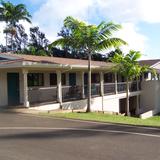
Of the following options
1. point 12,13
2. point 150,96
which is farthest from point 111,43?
point 12,13

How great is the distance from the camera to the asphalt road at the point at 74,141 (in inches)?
342

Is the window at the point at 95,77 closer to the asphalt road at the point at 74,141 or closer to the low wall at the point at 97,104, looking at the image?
the low wall at the point at 97,104

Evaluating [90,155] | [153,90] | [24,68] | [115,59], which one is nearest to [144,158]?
[90,155]

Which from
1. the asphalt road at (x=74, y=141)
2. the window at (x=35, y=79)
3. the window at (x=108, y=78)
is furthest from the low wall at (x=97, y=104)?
the asphalt road at (x=74, y=141)

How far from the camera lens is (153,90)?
1378 inches

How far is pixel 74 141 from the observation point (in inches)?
412

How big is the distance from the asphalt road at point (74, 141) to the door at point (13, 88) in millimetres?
8023

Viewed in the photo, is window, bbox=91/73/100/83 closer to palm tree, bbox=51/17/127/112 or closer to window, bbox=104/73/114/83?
window, bbox=104/73/114/83

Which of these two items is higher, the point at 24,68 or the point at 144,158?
the point at 24,68

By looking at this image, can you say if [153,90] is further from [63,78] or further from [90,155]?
[90,155]

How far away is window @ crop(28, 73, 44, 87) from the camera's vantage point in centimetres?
2469

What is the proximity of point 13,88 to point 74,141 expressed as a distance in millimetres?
13451

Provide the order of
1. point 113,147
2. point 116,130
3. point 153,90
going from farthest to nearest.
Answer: point 153,90 → point 116,130 → point 113,147

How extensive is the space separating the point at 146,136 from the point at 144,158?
2980 millimetres
